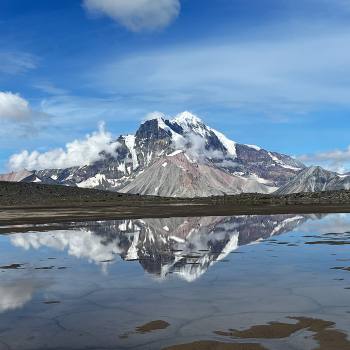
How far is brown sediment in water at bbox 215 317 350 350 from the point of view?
13078 mm

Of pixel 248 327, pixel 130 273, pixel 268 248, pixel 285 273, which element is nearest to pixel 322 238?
pixel 268 248

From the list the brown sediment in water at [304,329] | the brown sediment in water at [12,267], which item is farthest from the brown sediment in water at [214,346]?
the brown sediment in water at [12,267]

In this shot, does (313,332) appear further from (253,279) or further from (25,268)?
(25,268)

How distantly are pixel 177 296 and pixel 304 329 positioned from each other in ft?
19.8

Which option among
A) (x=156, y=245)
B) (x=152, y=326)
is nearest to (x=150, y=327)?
(x=152, y=326)

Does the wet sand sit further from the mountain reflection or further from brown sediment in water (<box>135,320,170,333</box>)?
brown sediment in water (<box>135,320,170,333</box>)

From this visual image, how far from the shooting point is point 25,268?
27.7m

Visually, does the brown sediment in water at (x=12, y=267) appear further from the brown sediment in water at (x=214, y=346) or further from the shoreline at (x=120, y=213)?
the shoreline at (x=120, y=213)

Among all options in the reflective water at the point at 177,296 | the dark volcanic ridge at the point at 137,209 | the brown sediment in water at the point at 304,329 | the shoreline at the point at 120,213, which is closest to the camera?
the brown sediment in water at the point at 304,329

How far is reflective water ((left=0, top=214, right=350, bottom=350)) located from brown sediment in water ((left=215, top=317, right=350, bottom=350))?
0.03 m

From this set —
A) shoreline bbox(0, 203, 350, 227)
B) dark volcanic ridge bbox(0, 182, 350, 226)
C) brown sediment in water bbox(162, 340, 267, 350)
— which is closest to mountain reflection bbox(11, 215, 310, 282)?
brown sediment in water bbox(162, 340, 267, 350)

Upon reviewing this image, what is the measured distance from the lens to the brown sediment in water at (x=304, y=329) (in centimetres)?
1308

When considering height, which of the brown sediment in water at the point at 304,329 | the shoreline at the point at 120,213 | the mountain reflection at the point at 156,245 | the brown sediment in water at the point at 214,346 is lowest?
the brown sediment in water at the point at 214,346

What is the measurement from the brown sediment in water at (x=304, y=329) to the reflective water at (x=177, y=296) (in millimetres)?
29
